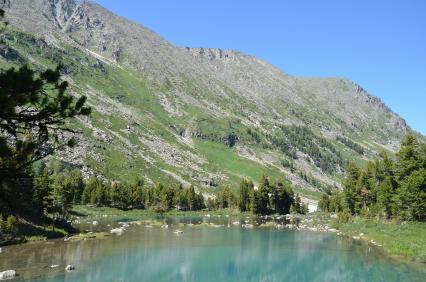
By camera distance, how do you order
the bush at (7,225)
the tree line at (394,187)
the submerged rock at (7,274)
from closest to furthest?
the submerged rock at (7,274)
the bush at (7,225)
the tree line at (394,187)

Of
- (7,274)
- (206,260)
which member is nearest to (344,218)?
(206,260)

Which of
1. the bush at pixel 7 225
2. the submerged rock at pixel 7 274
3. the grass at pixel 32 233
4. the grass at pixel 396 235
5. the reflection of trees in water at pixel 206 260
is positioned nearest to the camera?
the submerged rock at pixel 7 274

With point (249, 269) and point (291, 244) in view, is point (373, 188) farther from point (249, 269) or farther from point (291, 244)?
point (249, 269)

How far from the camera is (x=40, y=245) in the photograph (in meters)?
69.0

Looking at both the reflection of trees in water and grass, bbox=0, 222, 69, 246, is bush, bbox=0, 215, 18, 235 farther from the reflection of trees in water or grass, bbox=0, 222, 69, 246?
the reflection of trees in water

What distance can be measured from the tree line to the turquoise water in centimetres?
1447

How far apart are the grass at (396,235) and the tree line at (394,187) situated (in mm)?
3662

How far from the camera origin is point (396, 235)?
75.8 meters

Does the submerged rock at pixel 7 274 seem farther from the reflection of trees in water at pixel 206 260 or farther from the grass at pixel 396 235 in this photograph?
the grass at pixel 396 235

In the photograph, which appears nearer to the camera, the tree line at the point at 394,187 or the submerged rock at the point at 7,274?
the submerged rock at the point at 7,274

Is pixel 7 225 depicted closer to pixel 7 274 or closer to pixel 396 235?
pixel 7 274

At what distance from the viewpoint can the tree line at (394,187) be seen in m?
81.9

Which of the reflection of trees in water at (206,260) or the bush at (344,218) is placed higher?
the bush at (344,218)

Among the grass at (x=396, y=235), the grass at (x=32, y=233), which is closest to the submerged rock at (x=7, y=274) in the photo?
the grass at (x=32, y=233)
